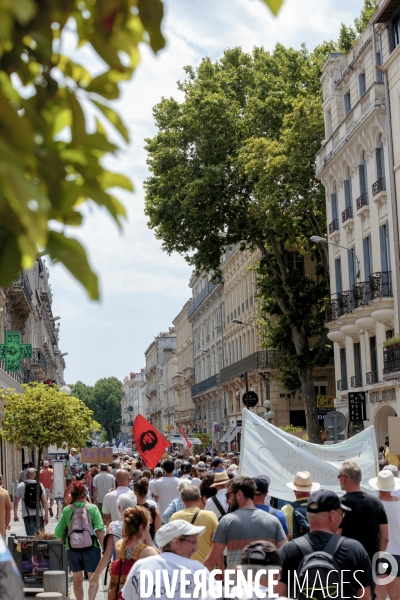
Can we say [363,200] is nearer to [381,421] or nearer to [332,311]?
[332,311]

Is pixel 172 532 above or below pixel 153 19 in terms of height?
below

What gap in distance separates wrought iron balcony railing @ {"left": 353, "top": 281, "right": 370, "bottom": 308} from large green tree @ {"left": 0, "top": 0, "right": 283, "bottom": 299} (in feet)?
101

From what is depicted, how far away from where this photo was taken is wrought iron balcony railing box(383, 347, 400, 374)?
29734 millimetres

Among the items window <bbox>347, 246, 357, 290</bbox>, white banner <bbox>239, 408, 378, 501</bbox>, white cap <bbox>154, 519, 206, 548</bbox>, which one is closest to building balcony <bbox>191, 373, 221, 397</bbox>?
window <bbox>347, 246, 357, 290</bbox>

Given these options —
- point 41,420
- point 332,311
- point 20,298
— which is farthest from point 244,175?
point 41,420

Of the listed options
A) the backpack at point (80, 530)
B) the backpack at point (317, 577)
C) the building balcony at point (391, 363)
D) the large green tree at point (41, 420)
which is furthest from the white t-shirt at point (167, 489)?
the building balcony at point (391, 363)

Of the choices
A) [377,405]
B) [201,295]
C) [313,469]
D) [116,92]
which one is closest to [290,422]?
[377,405]

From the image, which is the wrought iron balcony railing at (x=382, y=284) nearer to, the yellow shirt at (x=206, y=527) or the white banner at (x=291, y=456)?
the white banner at (x=291, y=456)

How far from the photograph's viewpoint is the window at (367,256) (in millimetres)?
33406

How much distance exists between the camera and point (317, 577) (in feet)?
18.3

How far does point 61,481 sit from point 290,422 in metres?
30.0

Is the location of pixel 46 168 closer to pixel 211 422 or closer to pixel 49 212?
pixel 49 212

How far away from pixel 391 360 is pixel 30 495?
45.2 feet

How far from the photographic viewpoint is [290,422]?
177ft
